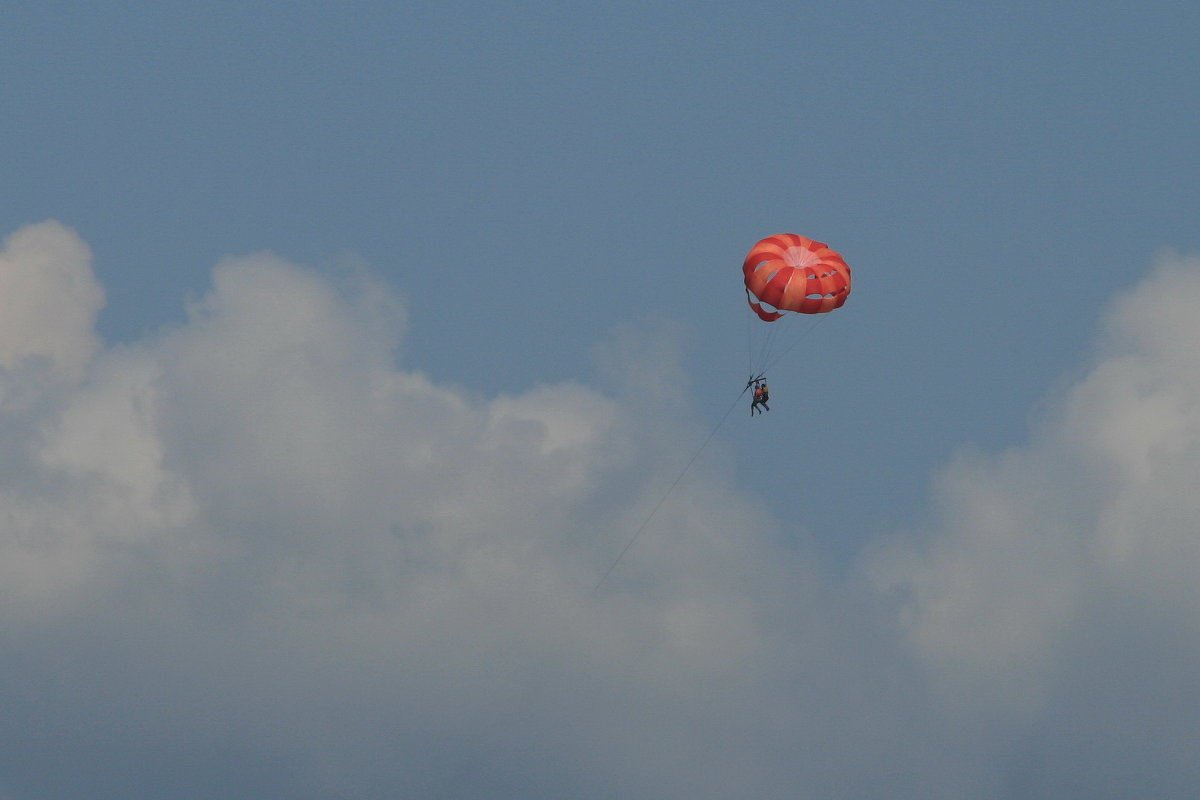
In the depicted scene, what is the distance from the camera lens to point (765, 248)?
347 feet

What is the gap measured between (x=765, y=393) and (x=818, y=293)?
659 cm

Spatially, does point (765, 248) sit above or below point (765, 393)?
above

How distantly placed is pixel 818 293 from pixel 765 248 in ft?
15.8

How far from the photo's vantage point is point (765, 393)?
335 feet

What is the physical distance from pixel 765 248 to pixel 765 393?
9.28 m

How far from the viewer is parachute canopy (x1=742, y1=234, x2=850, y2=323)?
338 feet

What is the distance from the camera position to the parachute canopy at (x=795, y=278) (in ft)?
338

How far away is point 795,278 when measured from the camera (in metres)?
103

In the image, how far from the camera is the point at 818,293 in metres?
103
